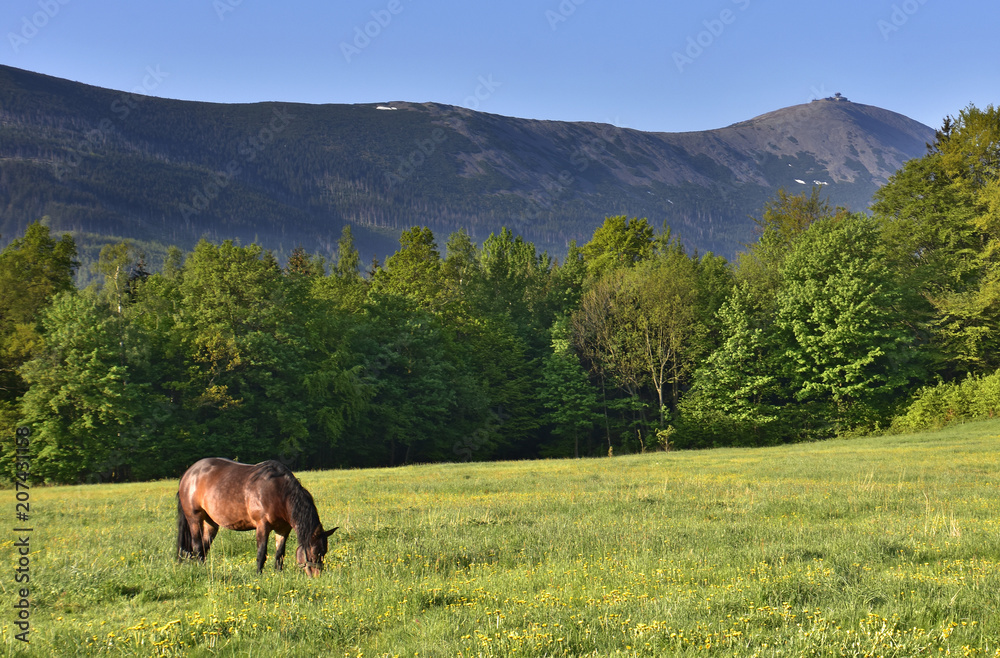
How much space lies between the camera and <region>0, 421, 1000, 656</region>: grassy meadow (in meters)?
6.47

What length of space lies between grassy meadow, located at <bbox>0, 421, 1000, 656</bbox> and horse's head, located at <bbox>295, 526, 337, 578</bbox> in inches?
13.1

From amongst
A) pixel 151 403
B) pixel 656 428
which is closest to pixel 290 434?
pixel 151 403

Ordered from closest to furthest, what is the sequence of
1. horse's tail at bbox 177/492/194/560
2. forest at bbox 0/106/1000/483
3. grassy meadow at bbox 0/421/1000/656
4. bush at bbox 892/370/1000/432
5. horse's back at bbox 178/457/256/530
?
1. grassy meadow at bbox 0/421/1000/656
2. horse's back at bbox 178/457/256/530
3. horse's tail at bbox 177/492/194/560
4. forest at bbox 0/106/1000/483
5. bush at bbox 892/370/1000/432

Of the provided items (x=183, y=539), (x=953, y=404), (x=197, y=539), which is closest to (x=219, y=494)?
(x=197, y=539)

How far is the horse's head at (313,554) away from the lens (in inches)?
374

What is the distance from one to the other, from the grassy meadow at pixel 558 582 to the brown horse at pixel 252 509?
489 mm

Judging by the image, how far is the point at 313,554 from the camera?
964cm

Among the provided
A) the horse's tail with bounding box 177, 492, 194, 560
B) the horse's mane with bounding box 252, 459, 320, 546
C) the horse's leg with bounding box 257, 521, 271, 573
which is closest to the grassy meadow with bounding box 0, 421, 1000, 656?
the horse's leg with bounding box 257, 521, 271, 573

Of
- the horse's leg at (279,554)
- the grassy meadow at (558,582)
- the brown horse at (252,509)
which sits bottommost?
the grassy meadow at (558,582)

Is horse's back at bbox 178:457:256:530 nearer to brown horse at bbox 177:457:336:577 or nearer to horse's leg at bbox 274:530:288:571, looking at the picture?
brown horse at bbox 177:457:336:577

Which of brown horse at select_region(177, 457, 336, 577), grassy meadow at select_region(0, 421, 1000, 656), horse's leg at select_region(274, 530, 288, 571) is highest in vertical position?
brown horse at select_region(177, 457, 336, 577)

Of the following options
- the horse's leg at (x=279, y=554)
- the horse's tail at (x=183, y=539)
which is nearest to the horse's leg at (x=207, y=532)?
the horse's tail at (x=183, y=539)

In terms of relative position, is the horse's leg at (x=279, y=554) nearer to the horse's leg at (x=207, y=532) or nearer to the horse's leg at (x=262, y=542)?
the horse's leg at (x=262, y=542)

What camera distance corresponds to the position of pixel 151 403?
4484 centimetres
